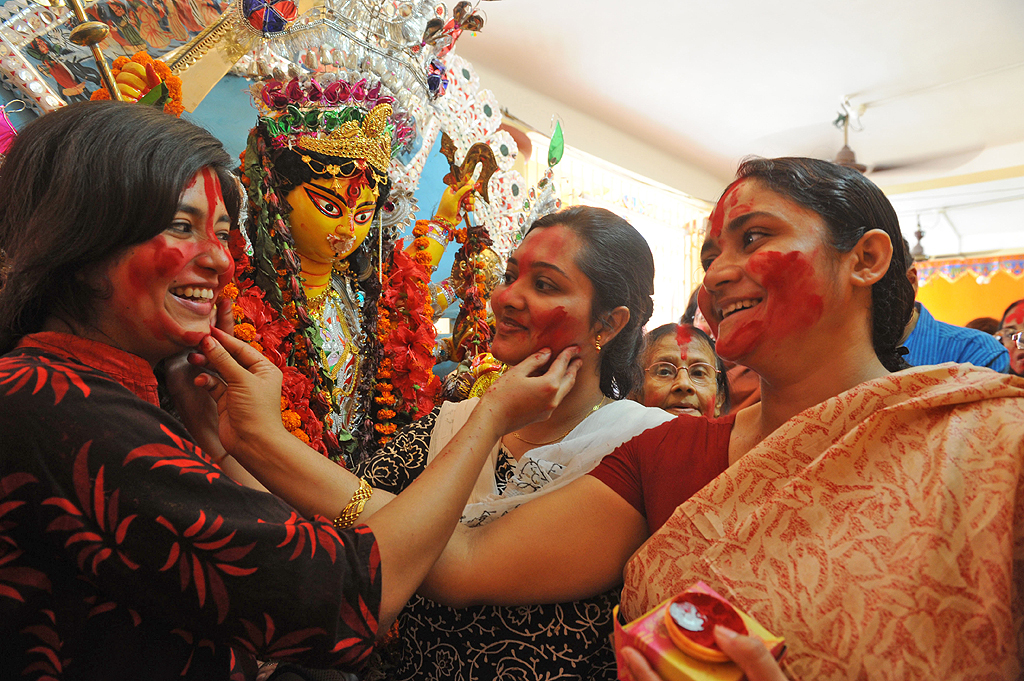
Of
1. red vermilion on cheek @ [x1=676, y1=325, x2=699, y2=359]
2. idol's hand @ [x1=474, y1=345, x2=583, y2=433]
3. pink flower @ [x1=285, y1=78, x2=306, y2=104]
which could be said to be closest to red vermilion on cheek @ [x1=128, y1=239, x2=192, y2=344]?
idol's hand @ [x1=474, y1=345, x2=583, y2=433]

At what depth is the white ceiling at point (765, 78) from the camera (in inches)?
188

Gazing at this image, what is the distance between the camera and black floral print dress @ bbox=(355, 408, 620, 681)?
1320 mm

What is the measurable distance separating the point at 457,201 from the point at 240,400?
2.06 metres

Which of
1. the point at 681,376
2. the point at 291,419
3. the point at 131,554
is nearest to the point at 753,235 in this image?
the point at 131,554

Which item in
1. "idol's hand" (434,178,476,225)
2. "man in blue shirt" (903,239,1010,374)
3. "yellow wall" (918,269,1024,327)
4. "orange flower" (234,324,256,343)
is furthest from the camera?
"yellow wall" (918,269,1024,327)

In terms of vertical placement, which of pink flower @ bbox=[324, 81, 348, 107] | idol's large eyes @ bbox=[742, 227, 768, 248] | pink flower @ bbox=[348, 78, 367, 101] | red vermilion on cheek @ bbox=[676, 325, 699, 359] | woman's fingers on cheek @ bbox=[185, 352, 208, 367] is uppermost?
idol's large eyes @ bbox=[742, 227, 768, 248]

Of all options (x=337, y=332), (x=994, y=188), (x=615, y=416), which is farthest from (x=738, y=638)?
(x=994, y=188)

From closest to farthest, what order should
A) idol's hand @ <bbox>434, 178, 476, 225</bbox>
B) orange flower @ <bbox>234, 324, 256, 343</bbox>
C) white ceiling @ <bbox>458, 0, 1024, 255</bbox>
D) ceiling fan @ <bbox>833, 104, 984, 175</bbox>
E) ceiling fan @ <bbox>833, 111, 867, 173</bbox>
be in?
orange flower @ <bbox>234, 324, 256, 343</bbox>
idol's hand @ <bbox>434, 178, 476, 225</bbox>
white ceiling @ <bbox>458, 0, 1024, 255</bbox>
ceiling fan @ <bbox>833, 111, 867, 173</bbox>
ceiling fan @ <bbox>833, 104, 984, 175</bbox>

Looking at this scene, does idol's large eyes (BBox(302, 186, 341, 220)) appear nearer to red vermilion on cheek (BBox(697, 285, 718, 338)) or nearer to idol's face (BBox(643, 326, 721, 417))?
idol's face (BBox(643, 326, 721, 417))

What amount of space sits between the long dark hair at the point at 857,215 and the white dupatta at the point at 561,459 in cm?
53

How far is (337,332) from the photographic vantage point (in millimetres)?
2852

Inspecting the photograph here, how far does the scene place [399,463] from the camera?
171 cm

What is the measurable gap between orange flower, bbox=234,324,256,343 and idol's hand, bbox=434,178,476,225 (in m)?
1.29

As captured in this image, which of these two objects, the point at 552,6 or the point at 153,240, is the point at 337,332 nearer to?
the point at 153,240
